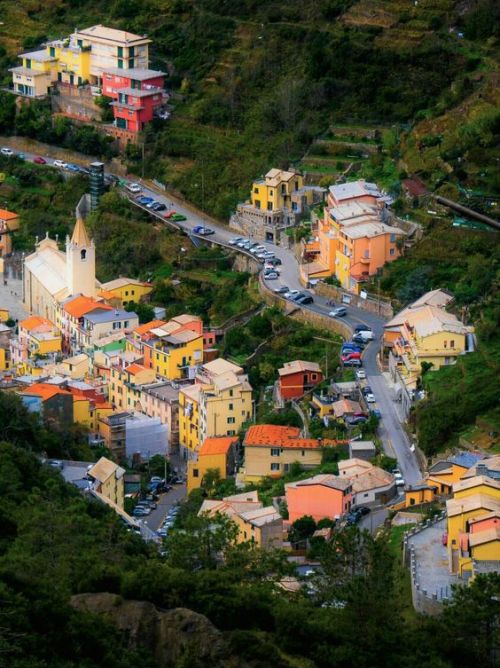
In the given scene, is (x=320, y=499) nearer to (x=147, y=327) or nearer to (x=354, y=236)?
(x=354, y=236)

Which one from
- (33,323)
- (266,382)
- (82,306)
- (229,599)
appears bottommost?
(33,323)

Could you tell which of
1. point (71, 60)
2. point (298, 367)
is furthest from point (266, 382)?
point (71, 60)

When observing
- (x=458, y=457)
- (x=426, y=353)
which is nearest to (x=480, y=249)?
(x=426, y=353)

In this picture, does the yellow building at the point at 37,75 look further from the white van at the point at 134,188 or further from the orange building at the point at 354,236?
the orange building at the point at 354,236

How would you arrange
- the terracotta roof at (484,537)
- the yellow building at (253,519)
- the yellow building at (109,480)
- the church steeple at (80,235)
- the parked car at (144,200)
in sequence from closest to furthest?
the terracotta roof at (484,537) < the yellow building at (253,519) < the yellow building at (109,480) < the church steeple at (80,235) < the parked car at (144,200)

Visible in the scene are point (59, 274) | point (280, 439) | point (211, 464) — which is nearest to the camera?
point (280, 439)

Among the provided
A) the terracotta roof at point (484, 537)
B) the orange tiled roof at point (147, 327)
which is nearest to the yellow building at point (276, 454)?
the orange tiled roof at point (147, 327)

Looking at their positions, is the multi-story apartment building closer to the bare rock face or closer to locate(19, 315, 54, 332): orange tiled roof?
locate(19, 315, 54, 332): orange tiled roof
